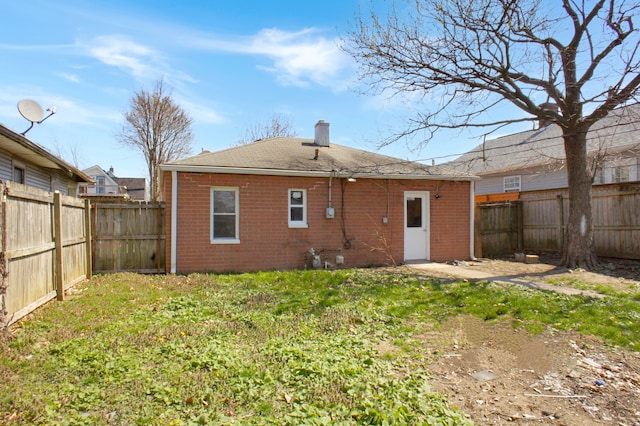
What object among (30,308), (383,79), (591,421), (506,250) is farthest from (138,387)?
(506,250)

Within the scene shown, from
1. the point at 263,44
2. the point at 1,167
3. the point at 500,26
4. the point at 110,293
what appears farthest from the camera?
the point at 263,44

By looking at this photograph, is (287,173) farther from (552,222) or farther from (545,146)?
(545,146)

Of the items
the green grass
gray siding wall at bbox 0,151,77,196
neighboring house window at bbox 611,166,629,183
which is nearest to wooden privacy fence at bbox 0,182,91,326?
the green grass

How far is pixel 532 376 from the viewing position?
383 cm

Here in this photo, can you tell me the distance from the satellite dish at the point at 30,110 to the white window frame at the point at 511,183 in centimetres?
2115

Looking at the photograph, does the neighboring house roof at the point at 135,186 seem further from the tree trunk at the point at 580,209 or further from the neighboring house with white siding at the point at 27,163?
the tree trunk at the point at 580,209

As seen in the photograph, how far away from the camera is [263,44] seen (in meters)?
12.3

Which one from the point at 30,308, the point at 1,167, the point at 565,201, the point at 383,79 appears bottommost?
the point at 30,308

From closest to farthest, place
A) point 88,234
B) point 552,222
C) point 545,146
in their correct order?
1. point 88,234
2. point 552,222
3. point 545,146

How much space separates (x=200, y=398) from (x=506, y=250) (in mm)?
13493

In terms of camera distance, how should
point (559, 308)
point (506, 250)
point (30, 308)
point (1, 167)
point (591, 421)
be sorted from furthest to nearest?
point (506, 250)
point (1, 167)
point (559, 308)
point (30, 308)
point (591, 421)

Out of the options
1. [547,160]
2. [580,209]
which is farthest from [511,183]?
[580,209]

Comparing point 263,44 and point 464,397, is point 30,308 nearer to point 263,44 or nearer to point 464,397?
point 464,397

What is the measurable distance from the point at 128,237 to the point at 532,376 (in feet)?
31.2
